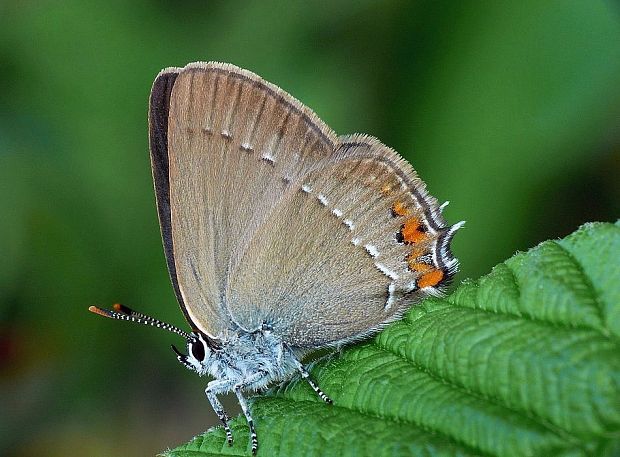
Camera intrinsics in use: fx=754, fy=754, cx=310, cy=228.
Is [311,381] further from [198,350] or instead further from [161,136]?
[161,136]

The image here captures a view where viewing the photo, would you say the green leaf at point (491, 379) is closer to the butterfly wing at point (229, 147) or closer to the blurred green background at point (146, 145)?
the butterfly wing at point (229, 147)

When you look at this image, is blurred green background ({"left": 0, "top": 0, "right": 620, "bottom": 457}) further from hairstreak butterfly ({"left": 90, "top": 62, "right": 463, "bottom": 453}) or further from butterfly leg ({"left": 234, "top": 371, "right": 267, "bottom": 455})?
butterfly leg ({"left": 234, "top": 371, "right": 267, "bottom": 455})

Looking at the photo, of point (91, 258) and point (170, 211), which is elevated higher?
point (91, 258)

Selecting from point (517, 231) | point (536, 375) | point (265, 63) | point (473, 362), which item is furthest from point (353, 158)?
point (265, 63)

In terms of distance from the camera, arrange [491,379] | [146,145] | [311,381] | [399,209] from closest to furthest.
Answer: [491,379]
[311,381]
[399,209]
[146,145]

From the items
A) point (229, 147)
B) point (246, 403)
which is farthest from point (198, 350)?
point (229, 147)

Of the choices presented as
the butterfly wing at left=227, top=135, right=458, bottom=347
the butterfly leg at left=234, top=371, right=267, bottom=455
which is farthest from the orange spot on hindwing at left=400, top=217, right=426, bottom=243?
the butterfly leg at left=234, top=371, right=267, bottom=455

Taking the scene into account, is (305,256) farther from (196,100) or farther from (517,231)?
(517,231)
